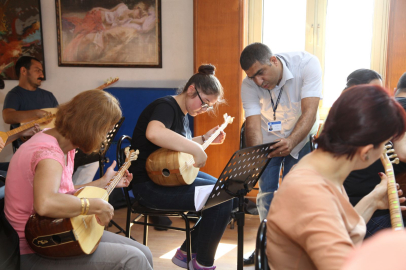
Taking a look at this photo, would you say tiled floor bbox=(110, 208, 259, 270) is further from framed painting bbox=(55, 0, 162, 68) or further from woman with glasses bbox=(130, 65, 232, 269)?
framed painting bbox=(55, 0, 162, 68)

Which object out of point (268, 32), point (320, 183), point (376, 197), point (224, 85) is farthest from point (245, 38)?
point (320, 183)

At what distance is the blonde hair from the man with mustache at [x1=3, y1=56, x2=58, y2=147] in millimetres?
2160

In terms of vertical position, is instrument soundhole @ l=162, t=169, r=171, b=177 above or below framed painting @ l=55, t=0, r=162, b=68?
below

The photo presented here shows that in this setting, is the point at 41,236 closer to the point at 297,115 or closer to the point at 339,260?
the point at 339,260

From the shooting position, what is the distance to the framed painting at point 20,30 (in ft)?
14.3

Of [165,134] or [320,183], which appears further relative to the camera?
[165,134]

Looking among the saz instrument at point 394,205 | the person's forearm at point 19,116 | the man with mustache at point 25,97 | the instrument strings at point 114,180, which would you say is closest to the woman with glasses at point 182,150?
the instrument strings at point 114,180

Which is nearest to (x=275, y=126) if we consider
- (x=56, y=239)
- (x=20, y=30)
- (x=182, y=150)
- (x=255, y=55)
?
(x=255, y=55)

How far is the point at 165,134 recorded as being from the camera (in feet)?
7.15

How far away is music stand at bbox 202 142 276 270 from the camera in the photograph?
5.90 ft

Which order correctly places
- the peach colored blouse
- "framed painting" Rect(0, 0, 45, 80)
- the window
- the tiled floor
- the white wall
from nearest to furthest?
the peach colored blouse → the tiled floor → the window → the white wall → "framed painting" Rect(0, 0, 45, 80)

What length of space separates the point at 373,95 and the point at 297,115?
1.57 m

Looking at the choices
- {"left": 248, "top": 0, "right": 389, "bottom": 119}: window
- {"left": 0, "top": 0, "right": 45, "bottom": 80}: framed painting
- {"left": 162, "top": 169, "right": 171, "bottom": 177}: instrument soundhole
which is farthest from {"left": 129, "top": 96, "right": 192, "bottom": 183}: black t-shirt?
{"left": 0, "top": 0, "right": 45, "bottom": 80}: framed painting

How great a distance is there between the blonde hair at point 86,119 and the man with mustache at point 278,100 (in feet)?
3.39
